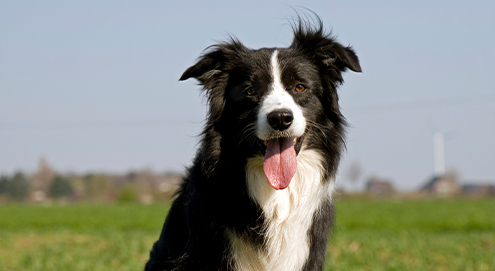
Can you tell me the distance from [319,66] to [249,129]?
→ 0.98 metres

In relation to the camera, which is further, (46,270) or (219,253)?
(46,270)

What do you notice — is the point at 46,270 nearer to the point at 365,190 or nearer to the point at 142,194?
the point at 142,194

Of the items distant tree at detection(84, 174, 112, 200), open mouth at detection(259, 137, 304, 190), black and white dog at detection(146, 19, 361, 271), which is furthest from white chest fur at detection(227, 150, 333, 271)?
distant tree at detection(84, 174, 112, 200)

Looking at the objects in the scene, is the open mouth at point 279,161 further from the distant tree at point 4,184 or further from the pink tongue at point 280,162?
the distant tree at point 4,184

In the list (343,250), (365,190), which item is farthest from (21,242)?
(365,190)

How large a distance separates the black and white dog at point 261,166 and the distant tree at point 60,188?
173ft

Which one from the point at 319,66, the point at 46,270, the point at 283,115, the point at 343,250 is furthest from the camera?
the point at 343,250

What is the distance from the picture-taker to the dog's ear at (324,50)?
4.50m

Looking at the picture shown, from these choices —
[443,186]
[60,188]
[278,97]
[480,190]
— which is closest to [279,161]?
[278,97]

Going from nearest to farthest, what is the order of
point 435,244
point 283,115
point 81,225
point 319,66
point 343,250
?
1. point 283,115
2. point 319,66
3. point 343,250
4. point 435,244
5. point 81,225

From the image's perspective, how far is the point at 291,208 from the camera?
14.5 ft

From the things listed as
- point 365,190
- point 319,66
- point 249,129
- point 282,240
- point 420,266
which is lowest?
point 365,190

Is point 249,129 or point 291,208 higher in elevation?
point 249,129

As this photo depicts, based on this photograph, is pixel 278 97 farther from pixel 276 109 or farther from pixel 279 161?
pixel 279 161
